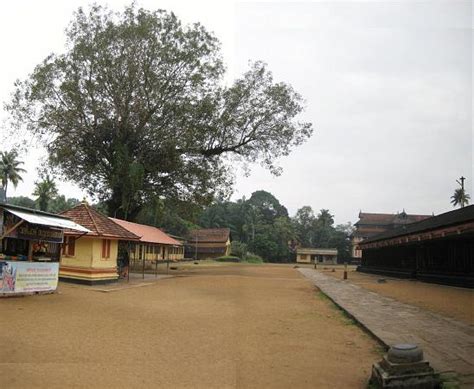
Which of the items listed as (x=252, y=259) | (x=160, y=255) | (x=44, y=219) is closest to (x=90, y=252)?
(x=44, y=219)

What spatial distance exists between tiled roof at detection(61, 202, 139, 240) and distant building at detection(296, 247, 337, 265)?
50.4 metres

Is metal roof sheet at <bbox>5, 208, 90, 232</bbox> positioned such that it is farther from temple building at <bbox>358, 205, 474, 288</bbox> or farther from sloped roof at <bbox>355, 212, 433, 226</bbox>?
sloped roof at <bbox>355, 212, 433, 226</bbox>

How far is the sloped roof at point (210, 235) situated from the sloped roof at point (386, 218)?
24281mm

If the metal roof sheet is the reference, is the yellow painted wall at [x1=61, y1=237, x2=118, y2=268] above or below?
below

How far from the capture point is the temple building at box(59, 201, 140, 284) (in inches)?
699

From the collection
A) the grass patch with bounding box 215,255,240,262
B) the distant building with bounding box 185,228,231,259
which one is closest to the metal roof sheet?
the grass patch with bounding box 215,255,240,262

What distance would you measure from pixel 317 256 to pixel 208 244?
18355 mm

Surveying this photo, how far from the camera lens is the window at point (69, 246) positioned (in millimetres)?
18328

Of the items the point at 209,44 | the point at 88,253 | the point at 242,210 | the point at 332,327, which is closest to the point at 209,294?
the point at 88,253

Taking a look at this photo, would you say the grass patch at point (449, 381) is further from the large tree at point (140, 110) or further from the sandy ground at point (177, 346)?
the large tree at point (140, 110)

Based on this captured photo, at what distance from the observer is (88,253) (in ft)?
58.7

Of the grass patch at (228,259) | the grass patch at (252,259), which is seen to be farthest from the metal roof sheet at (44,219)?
the grass patch at (252,259)

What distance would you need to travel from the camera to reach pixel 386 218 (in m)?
73.4

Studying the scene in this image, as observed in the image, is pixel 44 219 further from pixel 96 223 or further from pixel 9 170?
pixel 9 170
